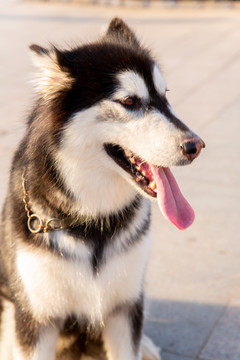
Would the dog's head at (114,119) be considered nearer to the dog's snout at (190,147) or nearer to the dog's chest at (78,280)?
the dog's snout at (190,147)

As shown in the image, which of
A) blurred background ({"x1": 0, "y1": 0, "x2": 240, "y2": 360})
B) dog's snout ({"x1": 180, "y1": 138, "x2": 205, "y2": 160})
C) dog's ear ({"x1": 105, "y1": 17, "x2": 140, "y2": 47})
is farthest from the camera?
blurred background ({"x1": 0, "y1": 0, "x2": 240, "y2": 360})

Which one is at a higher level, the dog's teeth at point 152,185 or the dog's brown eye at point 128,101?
the dog's brown eye at point 128,101

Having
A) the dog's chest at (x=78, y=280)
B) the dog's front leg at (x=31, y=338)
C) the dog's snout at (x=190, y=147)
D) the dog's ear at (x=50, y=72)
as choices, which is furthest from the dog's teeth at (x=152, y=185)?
the dog's front leg at (x=31, y=338)

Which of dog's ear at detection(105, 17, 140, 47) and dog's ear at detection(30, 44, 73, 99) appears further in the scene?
dog's ear at detection(105, 17, 140, 47)

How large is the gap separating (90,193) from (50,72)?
569 millimetres

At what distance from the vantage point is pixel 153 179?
9.82ft

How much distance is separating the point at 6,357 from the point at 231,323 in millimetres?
1327

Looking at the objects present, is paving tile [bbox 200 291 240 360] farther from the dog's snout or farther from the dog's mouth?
the dog's snout

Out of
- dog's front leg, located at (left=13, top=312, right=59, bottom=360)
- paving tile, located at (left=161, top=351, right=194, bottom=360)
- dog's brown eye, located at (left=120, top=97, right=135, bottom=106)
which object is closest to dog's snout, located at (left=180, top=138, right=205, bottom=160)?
dog's brown eye, located at (left=120, top=97, right=135, bottom=106)

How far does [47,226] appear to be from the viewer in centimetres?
307

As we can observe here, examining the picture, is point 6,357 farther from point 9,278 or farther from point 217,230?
point 217,230

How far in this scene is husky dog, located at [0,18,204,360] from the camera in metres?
2.91

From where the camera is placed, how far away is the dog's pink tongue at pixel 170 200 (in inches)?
118

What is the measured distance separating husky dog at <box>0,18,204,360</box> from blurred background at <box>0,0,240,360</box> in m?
0.42
